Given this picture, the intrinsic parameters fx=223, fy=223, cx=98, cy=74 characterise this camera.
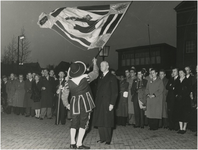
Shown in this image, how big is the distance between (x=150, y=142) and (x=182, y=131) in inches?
72.5

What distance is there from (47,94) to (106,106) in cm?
546

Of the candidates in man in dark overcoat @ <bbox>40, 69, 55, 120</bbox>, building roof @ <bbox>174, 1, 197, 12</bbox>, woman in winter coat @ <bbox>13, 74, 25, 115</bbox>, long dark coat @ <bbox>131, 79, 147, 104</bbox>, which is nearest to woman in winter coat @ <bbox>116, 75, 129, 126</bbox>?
long dark coat @ <bbox>131, 79, 147, 104</bbox>

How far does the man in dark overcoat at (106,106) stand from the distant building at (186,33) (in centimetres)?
2111

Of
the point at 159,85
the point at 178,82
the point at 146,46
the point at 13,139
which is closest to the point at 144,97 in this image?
the point at 159,85

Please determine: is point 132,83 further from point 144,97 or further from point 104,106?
point 104,106

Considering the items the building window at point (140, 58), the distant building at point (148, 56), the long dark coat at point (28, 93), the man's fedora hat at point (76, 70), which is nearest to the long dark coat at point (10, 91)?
the long dark coat at point (28, 93)

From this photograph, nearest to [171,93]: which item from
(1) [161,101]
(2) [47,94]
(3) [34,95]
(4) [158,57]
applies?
(1) [161,101]

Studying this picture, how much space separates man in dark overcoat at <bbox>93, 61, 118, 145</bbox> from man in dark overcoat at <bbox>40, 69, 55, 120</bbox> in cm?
510

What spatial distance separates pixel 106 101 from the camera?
5.79m

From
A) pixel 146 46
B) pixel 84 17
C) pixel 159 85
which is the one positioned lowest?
pixel 159 85

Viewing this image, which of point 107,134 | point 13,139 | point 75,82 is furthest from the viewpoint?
point 13,139

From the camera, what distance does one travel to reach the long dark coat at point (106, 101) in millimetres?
5723

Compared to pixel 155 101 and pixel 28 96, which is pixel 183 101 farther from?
pixel 28 96

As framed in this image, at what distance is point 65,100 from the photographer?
561 centimetres
